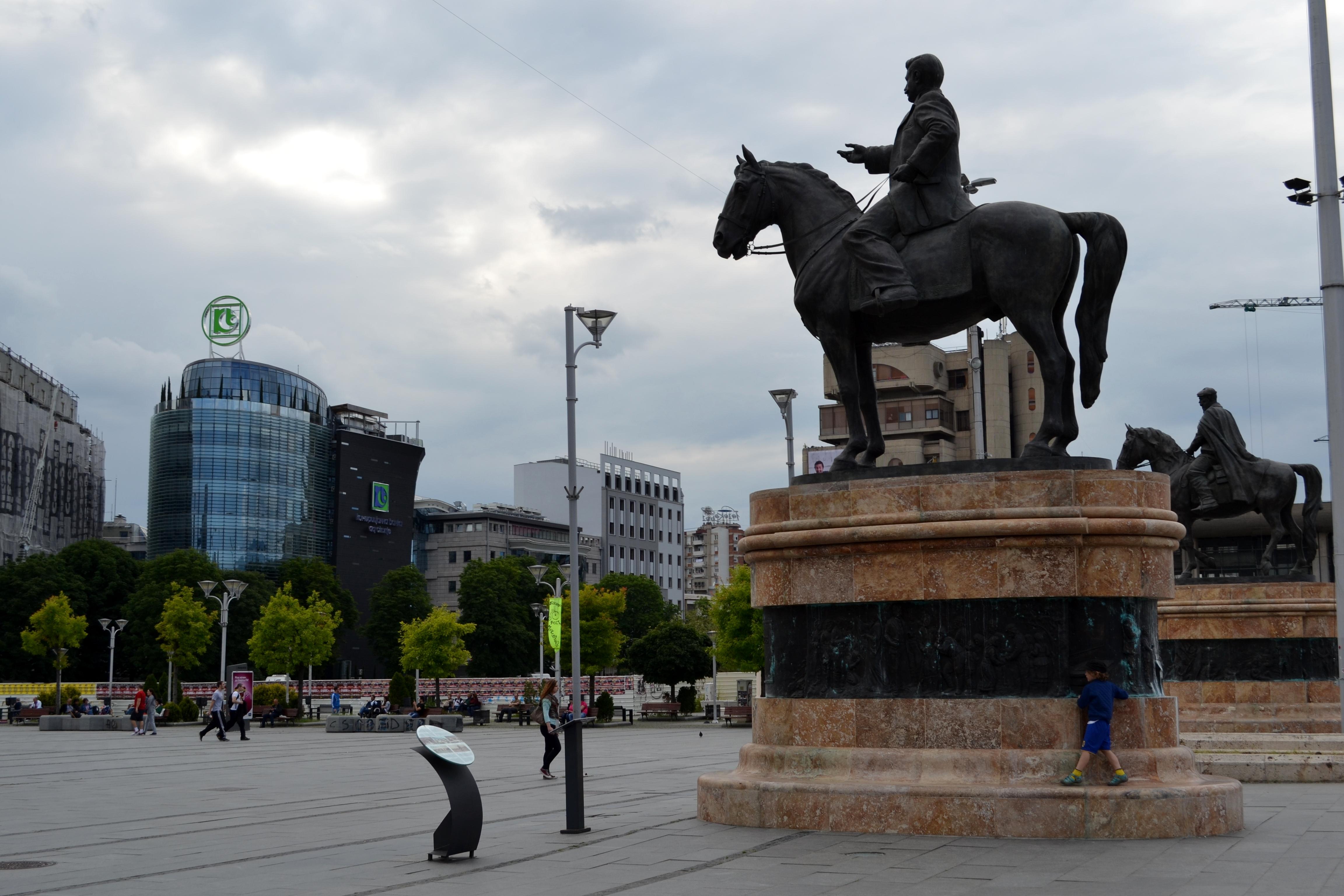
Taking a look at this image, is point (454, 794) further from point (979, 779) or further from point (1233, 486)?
point (1233, 486)

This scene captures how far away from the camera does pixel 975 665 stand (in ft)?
33.9

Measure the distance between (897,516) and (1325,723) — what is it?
9.96 metres

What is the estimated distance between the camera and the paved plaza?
26.3 feet

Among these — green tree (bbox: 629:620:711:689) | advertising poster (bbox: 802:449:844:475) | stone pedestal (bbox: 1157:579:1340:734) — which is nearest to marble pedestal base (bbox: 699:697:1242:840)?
stone pedestal (bbox: 1157:579:1340:734)

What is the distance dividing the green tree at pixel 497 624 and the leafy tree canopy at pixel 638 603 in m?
13.7

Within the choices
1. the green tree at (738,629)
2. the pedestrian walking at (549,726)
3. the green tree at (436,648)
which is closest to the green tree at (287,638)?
the green tree at (436,648)

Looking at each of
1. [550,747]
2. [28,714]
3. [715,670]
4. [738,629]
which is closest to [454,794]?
[550,747]

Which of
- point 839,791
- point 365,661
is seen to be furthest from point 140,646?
point 839,791

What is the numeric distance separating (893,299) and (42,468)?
93.2 meters

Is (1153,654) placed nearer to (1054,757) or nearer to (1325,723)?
(1054,757)

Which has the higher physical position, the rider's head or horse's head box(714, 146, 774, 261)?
the rider's head

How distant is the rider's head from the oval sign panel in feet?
22.6

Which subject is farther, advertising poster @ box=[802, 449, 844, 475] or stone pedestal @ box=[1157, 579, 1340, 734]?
advertising poster @ box=[802, 449, 844, 475]

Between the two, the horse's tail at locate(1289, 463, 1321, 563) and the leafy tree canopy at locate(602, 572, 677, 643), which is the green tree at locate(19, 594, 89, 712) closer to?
the leafy tree canopy at locate(602, 572, 677, 643)
